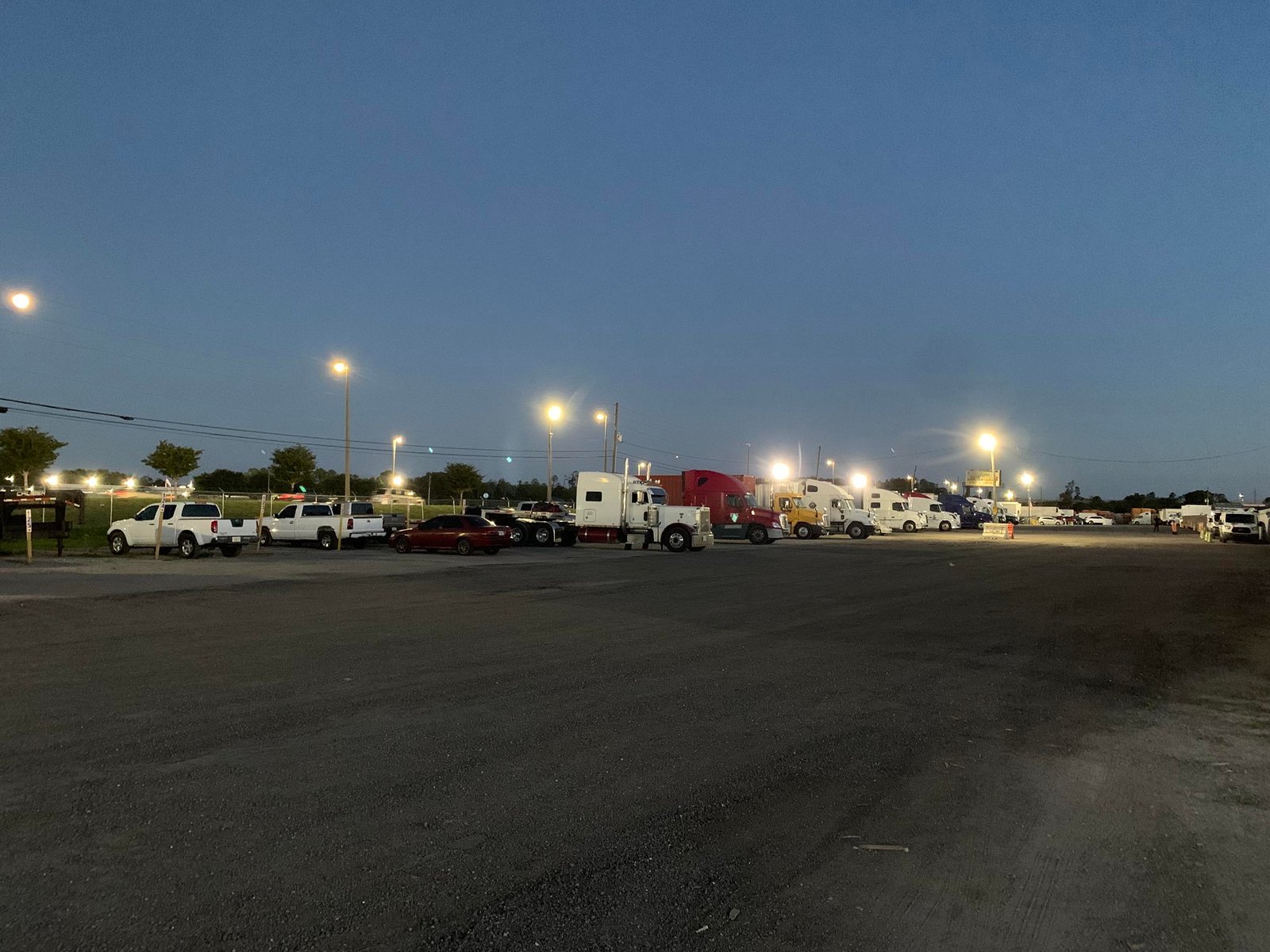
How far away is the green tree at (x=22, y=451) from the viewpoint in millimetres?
62312

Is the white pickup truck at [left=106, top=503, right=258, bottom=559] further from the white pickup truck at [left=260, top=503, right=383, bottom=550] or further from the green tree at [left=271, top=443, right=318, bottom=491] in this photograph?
the green tree at [left=271, top=443, right=318, bottom=491]

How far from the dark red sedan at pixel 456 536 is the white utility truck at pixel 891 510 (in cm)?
3454

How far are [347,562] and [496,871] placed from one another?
22.9 metres

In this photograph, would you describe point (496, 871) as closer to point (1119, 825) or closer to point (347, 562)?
point (1119, 825)

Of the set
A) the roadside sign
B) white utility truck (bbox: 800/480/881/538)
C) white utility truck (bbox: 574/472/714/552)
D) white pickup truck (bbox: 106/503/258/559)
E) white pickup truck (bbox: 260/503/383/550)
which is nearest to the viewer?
white pickup truck (bbox: 106/503/258/559)

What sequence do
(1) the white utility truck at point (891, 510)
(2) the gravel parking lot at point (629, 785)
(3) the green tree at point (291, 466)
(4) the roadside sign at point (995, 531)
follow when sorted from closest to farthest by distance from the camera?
1. (2) the gravel parking lot at point (629, 785)
2. (4) the roadside sign at point (995, 531)
3. (1) the white utility truck at point (891, 510)
4. (3) the green tree at point (291, 466)

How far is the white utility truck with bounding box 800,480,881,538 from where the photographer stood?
48.9 metres

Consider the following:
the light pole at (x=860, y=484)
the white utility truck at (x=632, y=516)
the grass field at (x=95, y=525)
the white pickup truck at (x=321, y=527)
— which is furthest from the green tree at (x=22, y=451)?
the light pole at (x=860, y=484)

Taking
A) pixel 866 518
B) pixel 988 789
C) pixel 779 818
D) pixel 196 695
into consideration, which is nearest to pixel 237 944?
pixel 779 818

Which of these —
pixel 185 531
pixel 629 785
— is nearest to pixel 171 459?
pixel 185 531

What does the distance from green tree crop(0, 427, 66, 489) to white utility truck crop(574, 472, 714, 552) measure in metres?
51.0

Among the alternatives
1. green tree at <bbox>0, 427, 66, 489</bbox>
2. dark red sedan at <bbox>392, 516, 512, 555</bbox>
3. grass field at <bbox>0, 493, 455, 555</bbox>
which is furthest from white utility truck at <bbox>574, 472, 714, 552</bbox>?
green tree at <bbox>0, 427, 66, 489</bbox>

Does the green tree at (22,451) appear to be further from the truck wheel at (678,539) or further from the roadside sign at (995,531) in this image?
the roadside sign at (995,531)

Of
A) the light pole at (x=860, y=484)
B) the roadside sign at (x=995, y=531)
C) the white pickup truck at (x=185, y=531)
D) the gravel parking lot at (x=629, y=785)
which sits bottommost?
the gravel parking lot at (x=629, y=785)
